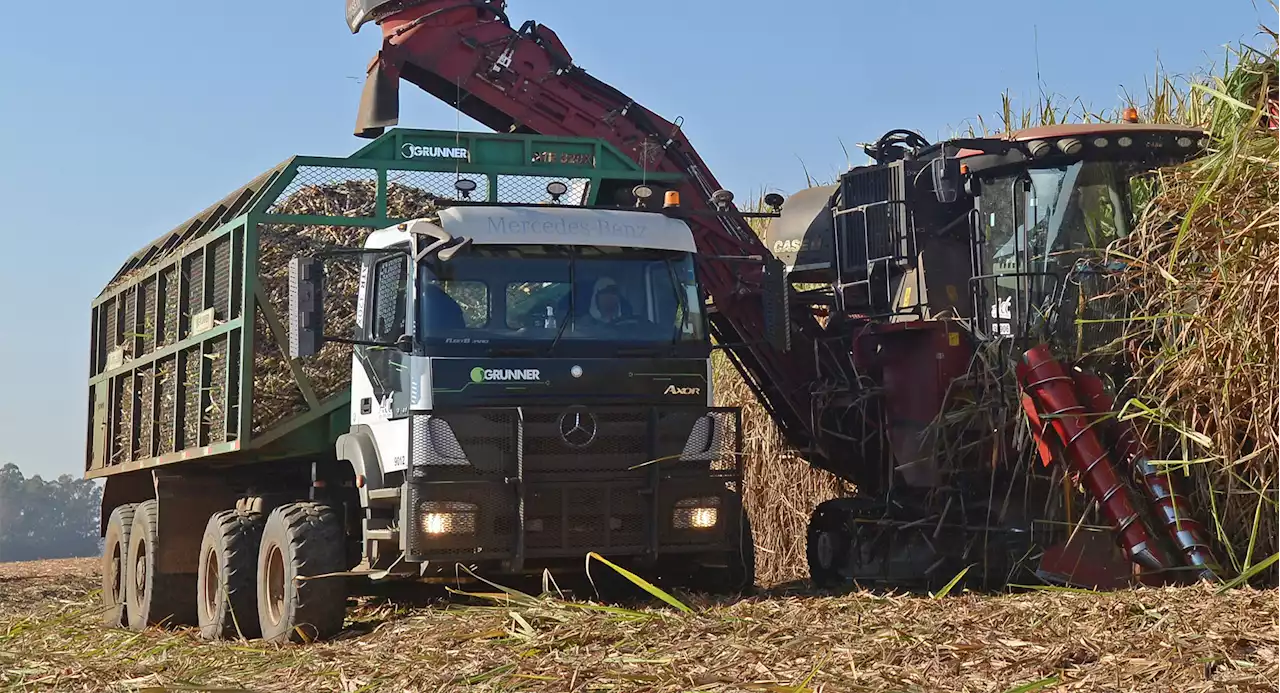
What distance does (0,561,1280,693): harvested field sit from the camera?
21.8ft

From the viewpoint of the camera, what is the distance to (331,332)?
11.7m

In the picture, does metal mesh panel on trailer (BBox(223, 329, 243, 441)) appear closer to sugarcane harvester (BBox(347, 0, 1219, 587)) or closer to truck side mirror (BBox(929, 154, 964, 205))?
sugarcane harvester (BBox(347, 0, 1219, 587))

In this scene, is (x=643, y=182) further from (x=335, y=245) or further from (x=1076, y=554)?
(x=1076, y=554)

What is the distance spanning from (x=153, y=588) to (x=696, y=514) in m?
5.04

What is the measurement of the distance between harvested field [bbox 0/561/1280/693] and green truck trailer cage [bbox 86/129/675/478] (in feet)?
5.05

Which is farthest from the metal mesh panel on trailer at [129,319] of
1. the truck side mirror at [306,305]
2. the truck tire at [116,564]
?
the truck side mirror at [306,305]

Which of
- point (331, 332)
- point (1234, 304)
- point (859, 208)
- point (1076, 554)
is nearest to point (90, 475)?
point (331, 332)

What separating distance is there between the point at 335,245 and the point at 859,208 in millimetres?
4154

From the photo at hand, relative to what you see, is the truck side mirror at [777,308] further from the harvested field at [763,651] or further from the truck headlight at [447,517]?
the truck headlight at [447,517]

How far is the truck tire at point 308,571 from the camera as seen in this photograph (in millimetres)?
10234

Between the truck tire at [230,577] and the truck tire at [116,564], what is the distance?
1.96 meters

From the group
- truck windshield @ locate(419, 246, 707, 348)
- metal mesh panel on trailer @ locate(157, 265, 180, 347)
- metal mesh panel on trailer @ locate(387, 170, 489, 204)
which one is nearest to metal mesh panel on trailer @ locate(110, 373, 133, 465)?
metal mesh panel on trailer @ locate(157, 265, 180, 347)

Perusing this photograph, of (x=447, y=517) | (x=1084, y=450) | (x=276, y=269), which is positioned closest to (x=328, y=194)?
(x=276, y=269)

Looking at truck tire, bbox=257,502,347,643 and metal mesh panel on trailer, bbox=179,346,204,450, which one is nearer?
truck tire, bbox=257,502,347,643
